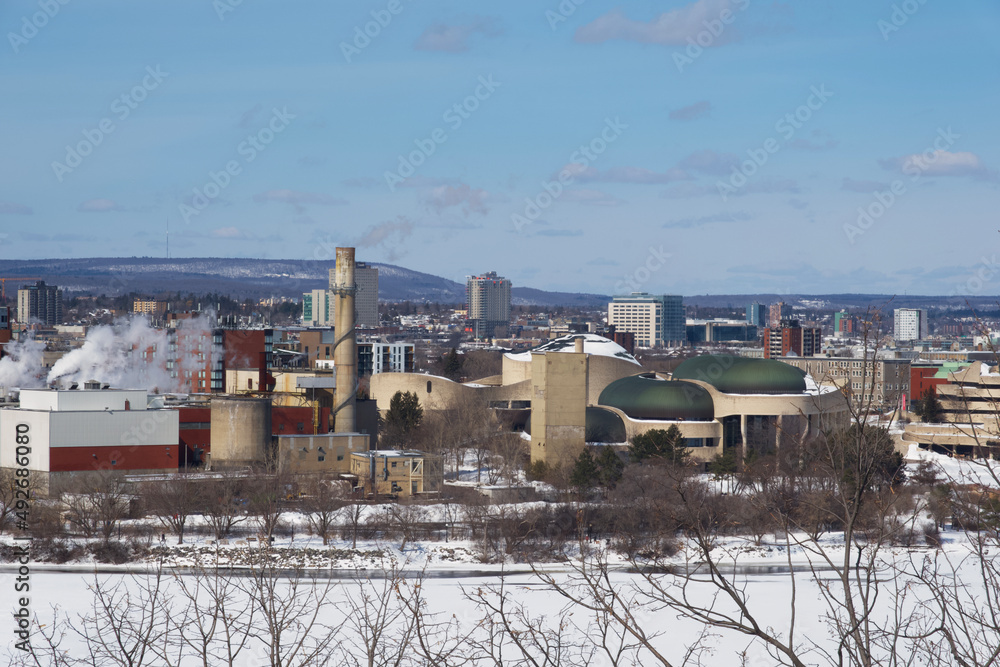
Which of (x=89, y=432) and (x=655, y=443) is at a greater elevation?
(x=89, y=432)

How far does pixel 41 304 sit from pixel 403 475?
501ft

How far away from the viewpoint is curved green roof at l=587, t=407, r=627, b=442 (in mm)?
63844

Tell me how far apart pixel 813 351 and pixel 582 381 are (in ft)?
376

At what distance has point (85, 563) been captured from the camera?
39625 mm

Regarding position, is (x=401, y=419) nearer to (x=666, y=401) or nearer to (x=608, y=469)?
(x=666, y=401)

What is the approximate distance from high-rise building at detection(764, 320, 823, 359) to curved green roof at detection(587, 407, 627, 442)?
89784 mm

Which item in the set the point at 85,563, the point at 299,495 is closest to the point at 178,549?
the point at 85,563

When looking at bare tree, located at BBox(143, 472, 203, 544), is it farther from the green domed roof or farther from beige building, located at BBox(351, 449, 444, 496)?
the green domed roof

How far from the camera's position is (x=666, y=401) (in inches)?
2586

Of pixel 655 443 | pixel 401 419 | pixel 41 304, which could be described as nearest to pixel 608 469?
pixel 655 443

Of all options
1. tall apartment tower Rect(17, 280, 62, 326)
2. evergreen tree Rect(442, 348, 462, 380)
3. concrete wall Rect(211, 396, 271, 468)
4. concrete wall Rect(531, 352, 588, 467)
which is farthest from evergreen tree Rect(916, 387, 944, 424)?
tall apartment tower Rect(17, 280, 62, 326)

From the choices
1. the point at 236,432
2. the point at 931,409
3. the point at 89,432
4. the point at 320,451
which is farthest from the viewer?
the point at 931,409

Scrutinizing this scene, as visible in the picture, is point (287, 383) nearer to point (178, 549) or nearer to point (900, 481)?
point (178, 549)

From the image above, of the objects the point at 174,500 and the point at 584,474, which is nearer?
the point at 174,500
